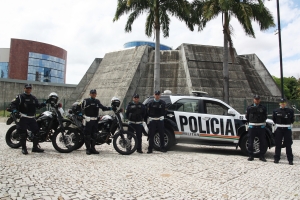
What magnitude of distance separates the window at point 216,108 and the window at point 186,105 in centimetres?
36

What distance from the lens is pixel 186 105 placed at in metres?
8.57

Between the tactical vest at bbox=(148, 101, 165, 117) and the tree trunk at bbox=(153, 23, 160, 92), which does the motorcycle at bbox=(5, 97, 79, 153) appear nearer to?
the tactical vest at bbox=(148, 101, 165, 117)

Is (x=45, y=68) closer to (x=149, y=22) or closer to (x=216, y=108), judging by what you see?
(x=149, y=22)

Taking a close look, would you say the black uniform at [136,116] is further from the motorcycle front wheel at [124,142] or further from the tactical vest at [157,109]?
the motorcycle front wheel at [124,142]

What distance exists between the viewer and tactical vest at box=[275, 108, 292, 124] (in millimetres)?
7109

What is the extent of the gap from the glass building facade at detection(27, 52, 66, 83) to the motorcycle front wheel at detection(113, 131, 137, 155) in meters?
67.0

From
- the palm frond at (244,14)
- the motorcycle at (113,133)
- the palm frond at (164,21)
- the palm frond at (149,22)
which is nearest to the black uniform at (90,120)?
the motorcycle at (113,133)

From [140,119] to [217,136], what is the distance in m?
2.46

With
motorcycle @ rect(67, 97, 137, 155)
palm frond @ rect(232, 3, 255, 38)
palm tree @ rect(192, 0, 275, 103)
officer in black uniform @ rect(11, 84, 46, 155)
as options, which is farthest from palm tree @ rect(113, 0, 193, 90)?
officer in black uniform @ rect(11, 84, 46, 155)

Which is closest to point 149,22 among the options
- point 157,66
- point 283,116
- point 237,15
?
point 157,66

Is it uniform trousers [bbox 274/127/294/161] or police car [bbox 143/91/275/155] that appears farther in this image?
police car [bbox 143/91/275/155]

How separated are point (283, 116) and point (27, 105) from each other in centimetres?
706

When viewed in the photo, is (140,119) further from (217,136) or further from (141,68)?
(141,68)

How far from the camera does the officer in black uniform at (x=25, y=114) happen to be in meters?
7.02
